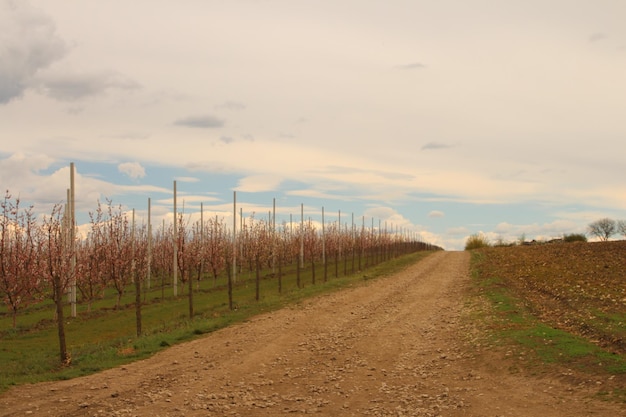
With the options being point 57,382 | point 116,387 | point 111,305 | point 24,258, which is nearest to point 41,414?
point 116,387

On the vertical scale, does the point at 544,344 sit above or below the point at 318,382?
above

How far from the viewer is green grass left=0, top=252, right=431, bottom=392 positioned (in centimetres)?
1412

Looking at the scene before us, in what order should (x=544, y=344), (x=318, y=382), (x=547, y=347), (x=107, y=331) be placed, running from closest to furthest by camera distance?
(x=318, y=382) → (x=547, y=347) → (x=544, y=344) → (x=107, y=331)

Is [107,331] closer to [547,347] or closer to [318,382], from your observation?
[318,382]

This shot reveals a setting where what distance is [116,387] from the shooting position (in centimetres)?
1139

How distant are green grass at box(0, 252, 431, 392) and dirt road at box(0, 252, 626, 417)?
0.91 metres

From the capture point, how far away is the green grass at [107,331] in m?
14.1

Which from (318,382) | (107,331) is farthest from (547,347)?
(107,331)

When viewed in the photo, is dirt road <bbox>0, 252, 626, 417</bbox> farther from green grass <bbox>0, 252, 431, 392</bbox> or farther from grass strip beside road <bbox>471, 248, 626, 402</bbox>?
green grass <bbox>0, 252, 431, 392</bbox>

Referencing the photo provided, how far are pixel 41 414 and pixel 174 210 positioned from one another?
29.3 m

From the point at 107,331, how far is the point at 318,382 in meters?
14.1

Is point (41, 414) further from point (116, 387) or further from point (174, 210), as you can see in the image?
point (174, 210)

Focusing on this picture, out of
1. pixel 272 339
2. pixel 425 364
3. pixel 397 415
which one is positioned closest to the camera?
pixel 397 415

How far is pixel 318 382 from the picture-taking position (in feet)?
38.8
